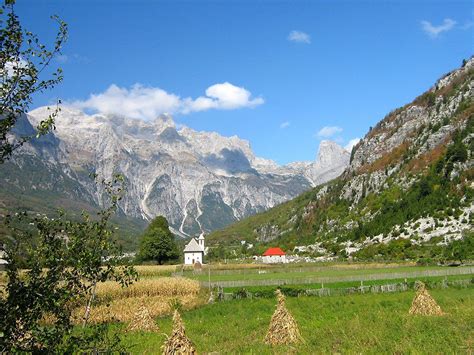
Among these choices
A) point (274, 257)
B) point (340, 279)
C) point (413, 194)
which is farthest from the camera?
point (274, 257)

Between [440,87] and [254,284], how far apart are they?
171 m

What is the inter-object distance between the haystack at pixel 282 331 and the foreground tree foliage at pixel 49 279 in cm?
1204

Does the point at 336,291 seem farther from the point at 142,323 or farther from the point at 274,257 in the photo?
the point at 274,257

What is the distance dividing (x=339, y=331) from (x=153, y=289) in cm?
3103

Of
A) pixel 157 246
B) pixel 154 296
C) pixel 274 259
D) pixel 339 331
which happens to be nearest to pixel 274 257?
pixel 274 259

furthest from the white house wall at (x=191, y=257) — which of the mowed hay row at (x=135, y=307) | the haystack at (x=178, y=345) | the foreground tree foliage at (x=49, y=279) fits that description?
the foreground tree foliage at (x=49, y=279)

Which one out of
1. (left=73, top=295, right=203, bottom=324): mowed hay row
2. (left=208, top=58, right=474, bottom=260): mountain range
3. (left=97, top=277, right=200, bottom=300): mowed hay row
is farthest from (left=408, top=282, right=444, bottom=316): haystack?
(left=208, top=58, right=474, bottom=260): mountain range

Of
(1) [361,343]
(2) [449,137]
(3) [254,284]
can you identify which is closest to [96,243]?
(1) [361,343]

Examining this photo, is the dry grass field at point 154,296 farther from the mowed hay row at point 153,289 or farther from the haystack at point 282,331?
the haystack at point 282,331

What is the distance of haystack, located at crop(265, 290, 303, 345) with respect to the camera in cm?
1972

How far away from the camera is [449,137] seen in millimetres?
149750

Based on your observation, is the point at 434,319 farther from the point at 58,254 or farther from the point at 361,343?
the point at 58,254

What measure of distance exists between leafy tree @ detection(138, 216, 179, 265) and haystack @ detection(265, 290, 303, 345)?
8547cm

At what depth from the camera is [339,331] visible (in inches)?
819
